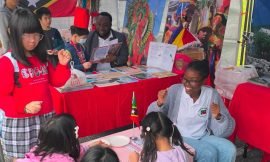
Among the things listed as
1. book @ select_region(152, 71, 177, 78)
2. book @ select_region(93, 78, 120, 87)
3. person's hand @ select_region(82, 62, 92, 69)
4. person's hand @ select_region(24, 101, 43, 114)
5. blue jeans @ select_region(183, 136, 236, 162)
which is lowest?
blue jeans @ select_region(183, 136, 236, 162)

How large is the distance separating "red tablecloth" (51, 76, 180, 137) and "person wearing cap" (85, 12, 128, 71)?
60 cm

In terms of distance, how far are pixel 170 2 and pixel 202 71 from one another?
2.73 m

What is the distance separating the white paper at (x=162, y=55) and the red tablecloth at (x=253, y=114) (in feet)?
3.25

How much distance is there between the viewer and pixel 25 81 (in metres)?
1.92

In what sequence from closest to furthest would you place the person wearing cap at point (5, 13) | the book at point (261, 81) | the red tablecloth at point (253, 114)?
the red tablecloth at point (253, 114)
the book at point (261, 81)
the person wearing cap at point (5, 13)

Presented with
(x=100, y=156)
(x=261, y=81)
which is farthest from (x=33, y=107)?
(x=261, y=81)

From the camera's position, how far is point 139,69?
3758 mm

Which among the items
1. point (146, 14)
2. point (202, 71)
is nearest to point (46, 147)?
point (202, 71)

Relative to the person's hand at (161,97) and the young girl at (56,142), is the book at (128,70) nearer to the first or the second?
the person's hand at (161,97)

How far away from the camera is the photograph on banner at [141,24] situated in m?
5.25

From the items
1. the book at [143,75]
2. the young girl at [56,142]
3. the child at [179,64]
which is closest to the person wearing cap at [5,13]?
the book at [143,75]

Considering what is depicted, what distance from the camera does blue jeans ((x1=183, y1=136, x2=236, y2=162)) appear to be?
227cm

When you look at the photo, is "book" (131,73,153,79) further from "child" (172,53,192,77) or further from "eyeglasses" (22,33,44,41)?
"eyeglasses" (22,33,44,41)

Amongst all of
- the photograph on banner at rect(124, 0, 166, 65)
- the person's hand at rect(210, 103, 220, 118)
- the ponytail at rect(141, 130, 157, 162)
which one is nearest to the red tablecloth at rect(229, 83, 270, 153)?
the person's hand at rect(210, 103, 220, 118)
